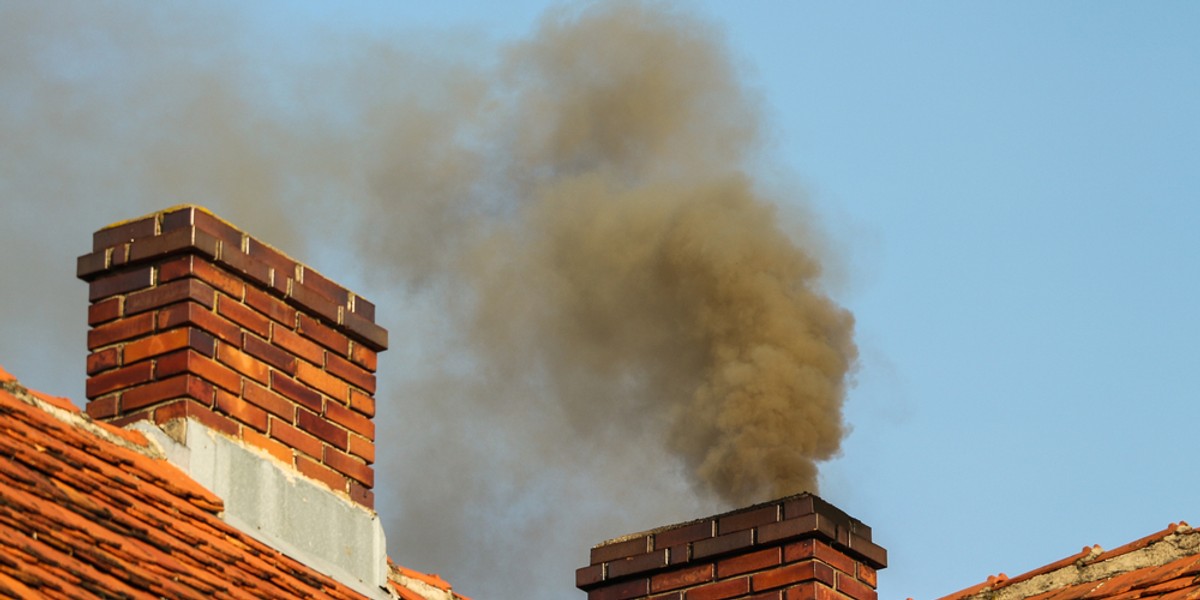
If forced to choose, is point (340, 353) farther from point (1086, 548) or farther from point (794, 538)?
point (1086, 548)

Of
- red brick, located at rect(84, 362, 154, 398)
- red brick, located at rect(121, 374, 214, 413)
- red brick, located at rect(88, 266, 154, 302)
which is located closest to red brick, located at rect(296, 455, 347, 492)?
red brick, located at rect(121, 374, 214, 413)

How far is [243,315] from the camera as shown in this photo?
747cm

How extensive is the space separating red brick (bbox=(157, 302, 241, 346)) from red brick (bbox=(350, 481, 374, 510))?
2.32 feet

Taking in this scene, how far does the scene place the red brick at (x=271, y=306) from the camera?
7535mm

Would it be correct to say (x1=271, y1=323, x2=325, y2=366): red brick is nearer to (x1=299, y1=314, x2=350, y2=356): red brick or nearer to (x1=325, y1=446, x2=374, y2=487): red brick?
(x1=299, y1=314, x2=350, y2=356): red brick

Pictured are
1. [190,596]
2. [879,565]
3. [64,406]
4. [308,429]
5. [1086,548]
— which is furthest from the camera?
[879,565]

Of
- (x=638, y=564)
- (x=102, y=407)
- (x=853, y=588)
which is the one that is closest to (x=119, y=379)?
(x=102, y=407)

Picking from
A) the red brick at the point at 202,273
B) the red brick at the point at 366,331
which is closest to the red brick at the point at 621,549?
the red brick at the point at 366,331

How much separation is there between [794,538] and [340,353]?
2.03 meters

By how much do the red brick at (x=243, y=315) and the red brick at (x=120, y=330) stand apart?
0.25m

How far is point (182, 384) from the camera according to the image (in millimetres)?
7062

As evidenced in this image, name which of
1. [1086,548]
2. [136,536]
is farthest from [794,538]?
[136,536]

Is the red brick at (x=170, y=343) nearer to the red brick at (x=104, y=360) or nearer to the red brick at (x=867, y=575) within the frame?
the red brick at (x=104, y=360)

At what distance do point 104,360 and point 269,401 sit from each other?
0.60 m
